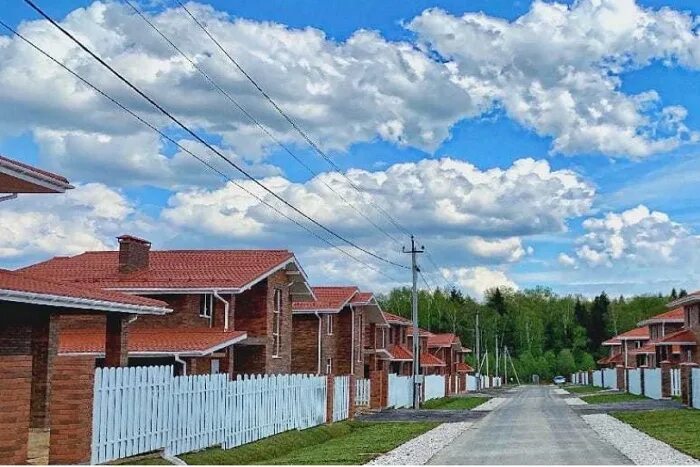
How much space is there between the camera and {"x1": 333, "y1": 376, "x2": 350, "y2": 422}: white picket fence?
3114 centimetres

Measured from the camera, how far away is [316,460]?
18094 millimetres

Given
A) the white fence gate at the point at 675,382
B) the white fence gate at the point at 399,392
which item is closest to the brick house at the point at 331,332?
the white fence gate at the point at 399,392

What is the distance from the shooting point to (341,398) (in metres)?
32.2

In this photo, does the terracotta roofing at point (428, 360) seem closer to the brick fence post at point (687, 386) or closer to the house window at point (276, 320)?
the brick fence post at point (687, 386)

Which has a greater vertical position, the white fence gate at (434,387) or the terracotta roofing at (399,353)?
the terracotta roofing at (399,353)

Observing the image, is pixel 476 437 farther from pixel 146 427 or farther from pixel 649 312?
pixel 649 312

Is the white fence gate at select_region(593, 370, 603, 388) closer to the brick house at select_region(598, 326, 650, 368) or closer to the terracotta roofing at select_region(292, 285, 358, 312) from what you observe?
the brick house at select_region(598, 326, 650, 368)

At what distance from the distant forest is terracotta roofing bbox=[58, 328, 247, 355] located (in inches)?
4046

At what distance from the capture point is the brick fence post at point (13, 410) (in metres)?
10.3

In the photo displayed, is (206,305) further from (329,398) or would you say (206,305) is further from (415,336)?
(415,336)

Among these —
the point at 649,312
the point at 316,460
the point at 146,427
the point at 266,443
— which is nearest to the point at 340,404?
the point at 266,443

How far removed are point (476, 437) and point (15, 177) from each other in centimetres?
1380

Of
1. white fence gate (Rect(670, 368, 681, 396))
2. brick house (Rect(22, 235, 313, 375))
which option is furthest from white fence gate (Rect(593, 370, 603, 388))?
brick house (Rect(22, 235, 313, 375))

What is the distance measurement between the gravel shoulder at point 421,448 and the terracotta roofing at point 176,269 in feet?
24.7
